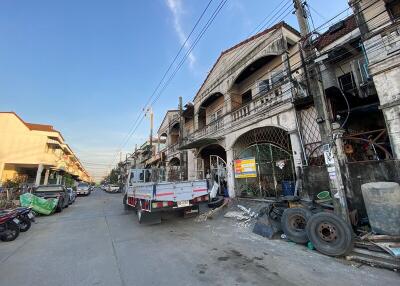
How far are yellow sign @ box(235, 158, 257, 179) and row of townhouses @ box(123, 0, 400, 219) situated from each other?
2.1 inches


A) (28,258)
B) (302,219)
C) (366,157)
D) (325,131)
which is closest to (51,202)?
(28,258)

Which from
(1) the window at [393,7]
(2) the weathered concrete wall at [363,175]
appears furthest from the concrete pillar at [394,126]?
(1) the window at [393,7]

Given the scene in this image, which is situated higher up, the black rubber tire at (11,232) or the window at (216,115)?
the window at (216,115)

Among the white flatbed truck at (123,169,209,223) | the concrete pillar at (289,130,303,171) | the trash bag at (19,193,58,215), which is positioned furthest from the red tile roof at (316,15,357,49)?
the trash bag at (19,193,58,215)

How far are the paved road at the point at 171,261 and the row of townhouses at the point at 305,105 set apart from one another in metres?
3.06

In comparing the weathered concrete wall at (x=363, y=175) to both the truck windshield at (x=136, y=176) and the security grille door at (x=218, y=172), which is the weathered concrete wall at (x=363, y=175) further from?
the truck windshield at (x=136, y=176)

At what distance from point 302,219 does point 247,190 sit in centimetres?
619

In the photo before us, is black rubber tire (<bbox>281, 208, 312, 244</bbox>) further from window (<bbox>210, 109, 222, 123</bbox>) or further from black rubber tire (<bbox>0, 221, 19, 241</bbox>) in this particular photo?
window (<bbox>210, 109, 222, 123</bbox>)

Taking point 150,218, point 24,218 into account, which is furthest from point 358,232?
point 24,218

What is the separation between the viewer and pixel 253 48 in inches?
496

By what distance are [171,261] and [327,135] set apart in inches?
222

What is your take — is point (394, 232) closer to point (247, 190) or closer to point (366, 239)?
point (366, 239)

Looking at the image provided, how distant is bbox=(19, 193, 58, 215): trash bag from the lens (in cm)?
1098

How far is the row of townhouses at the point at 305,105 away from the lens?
6.46 m
